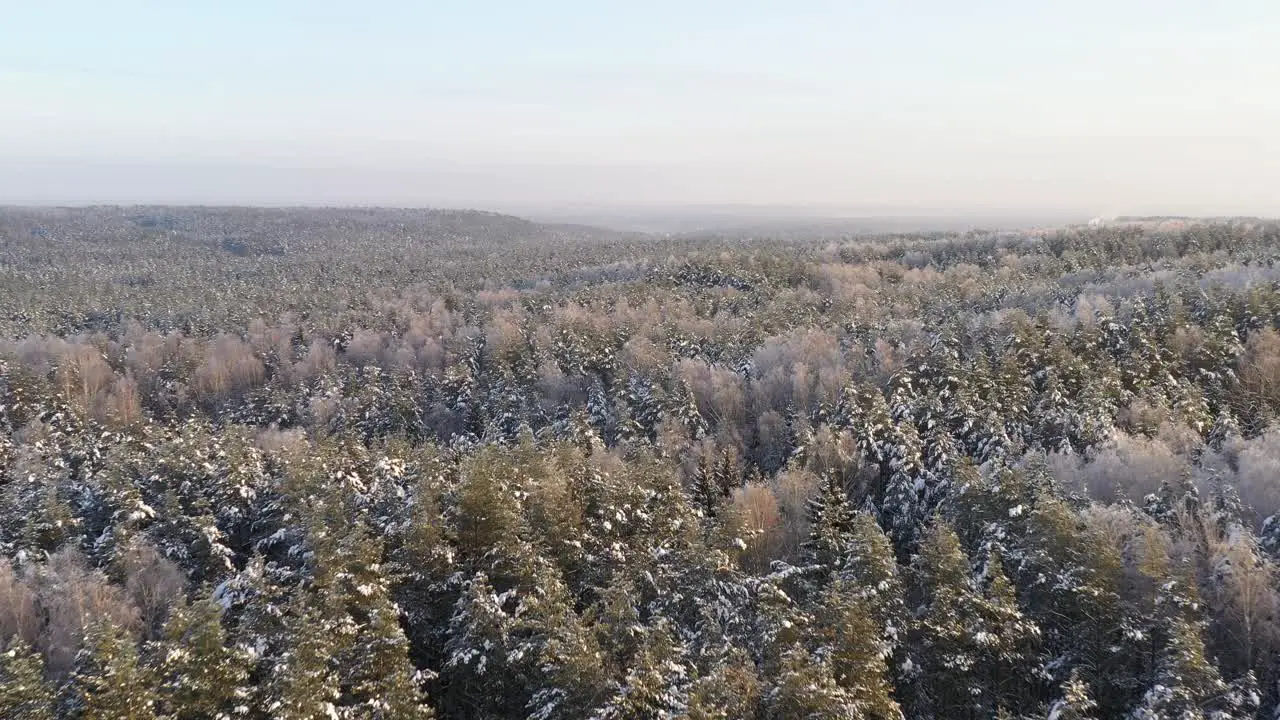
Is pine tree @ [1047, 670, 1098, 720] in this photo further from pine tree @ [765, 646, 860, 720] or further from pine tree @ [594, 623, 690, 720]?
pine tree @ [594, 623, 690, 720]

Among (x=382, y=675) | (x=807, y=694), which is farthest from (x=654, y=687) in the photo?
(x=382, y=675)

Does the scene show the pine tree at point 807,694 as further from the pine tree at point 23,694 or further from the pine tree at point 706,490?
the pine tree at point 706,490

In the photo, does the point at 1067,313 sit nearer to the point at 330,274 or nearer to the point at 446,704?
the point at 446,704

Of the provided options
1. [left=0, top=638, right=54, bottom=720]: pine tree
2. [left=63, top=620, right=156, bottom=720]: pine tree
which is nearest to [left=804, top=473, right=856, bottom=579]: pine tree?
[left=63, top=620, right=156, bottom=720]: pine tree

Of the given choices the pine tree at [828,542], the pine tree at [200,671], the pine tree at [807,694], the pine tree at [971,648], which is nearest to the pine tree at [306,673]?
the pine tree at [200,671]

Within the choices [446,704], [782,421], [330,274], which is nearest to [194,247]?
[330,274]
